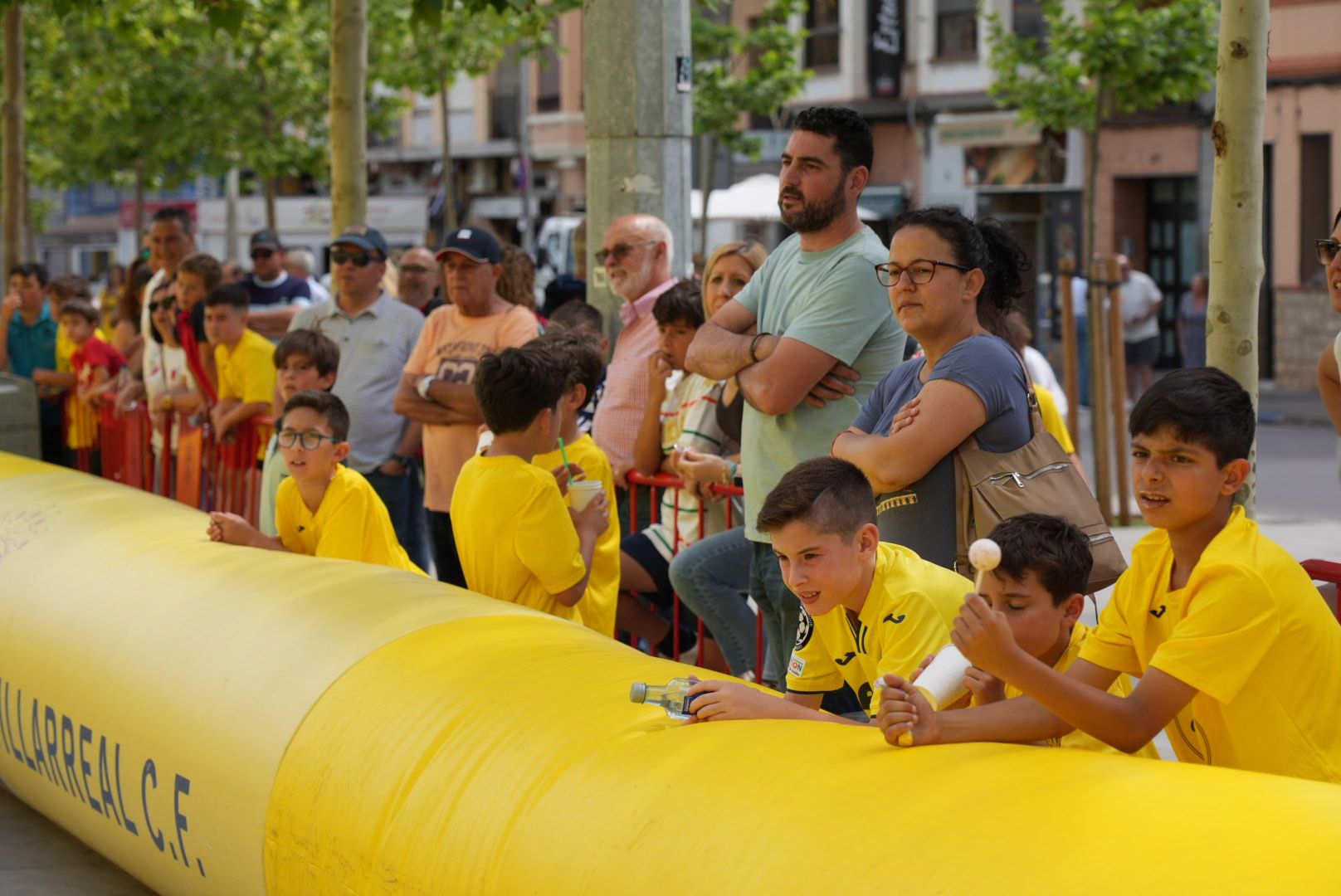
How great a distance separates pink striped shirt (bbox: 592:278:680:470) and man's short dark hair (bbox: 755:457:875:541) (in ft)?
9.65

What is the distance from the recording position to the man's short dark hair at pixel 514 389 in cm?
513

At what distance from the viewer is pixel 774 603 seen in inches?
202

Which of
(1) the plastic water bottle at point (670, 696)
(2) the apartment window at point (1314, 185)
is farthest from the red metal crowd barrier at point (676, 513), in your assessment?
(2) the apartment window at point (1314, 185)

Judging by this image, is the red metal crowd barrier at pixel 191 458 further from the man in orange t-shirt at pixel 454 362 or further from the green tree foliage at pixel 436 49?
the green tree foliage at pixel 436 49

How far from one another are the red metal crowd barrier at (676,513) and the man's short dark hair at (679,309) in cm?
55

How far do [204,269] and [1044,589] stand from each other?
260 inches

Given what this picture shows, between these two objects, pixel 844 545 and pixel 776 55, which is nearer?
pixel 844 545

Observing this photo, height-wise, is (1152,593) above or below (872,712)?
above

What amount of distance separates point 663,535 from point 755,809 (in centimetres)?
336

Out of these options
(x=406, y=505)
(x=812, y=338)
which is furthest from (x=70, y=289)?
(x=812, y=338)

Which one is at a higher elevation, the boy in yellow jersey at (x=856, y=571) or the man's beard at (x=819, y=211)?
the man's beard at (x=819, y=211)

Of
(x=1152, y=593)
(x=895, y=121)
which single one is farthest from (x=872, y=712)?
(x=895, y=121)

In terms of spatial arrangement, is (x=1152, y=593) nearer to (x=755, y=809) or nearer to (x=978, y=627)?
(x=978, y=627)

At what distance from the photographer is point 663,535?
6316mm
